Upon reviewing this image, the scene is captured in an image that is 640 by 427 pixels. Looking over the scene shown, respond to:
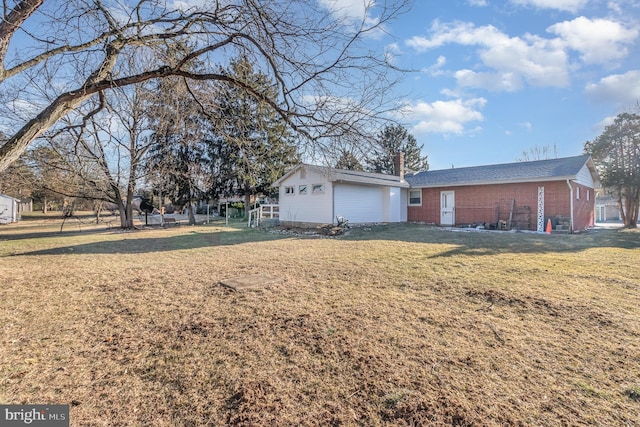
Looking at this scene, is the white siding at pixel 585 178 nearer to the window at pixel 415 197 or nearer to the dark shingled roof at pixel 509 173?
the dark shingled roof at pixel 509 173

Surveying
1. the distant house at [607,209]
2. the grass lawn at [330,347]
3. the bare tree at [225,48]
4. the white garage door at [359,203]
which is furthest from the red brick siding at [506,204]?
the distant house at [607,209]

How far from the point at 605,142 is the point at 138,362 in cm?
2546

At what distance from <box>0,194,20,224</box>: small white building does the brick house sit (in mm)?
32189

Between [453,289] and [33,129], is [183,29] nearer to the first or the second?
[33,129]

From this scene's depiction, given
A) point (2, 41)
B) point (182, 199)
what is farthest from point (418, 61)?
point (182, 199)

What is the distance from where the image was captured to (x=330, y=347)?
2904 mm

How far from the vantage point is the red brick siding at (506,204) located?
13.9m

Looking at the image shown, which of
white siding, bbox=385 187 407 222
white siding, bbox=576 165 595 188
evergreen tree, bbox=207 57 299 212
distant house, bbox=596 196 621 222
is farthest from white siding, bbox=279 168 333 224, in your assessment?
distant house, bbox=596 196 621 222

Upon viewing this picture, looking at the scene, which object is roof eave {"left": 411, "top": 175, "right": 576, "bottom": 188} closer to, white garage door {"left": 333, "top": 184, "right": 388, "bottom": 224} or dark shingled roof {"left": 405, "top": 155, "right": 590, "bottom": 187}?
dark shingled roof {"left": 405, "top": 155, "right": 590, "bottom": 187}

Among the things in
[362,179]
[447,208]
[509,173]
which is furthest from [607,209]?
[362,179]

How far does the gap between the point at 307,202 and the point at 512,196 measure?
426 inches

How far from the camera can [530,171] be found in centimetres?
1516

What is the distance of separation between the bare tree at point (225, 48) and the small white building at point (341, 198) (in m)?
10.2

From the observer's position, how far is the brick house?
13812 millimetres
